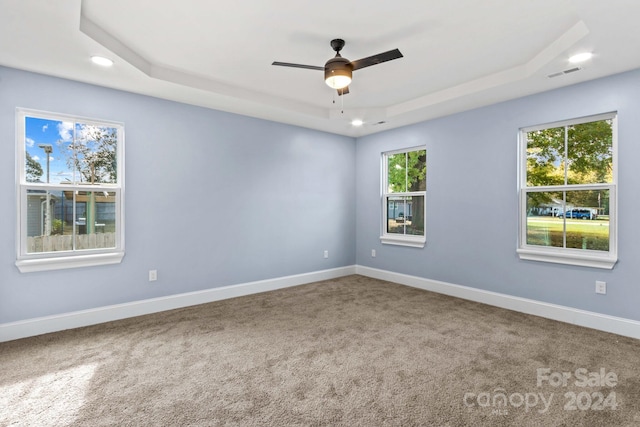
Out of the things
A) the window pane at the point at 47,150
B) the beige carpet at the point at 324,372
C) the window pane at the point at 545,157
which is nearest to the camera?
the beige carpet at the point at 324,372

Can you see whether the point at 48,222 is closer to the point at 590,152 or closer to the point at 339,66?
the point at 339,66

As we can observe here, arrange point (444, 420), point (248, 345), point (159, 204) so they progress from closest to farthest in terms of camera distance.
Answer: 1. point (444, 420)
2. point (248, 345)
3. point (159, 204)

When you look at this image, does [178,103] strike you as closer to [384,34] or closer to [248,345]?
[384,34]

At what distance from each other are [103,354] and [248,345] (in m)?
1.20

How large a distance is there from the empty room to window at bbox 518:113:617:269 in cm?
2

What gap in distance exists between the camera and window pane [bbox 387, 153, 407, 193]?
5371 millimetres

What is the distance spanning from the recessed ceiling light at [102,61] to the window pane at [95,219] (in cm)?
135

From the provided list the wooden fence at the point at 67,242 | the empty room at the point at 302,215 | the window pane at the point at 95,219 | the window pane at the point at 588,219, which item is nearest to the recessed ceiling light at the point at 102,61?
the empty room at the point at 302,215

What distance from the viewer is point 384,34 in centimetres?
274

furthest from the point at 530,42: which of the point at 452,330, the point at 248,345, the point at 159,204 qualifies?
the point at 159,204

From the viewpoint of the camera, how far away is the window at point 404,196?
16.7ft

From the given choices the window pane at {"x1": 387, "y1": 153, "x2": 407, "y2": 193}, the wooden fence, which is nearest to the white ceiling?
the window pane at {"x1": 387, "y1": 153, "x2": 407, "y2": 193}

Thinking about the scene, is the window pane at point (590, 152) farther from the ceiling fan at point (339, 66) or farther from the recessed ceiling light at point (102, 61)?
the recessed ceiling light at point (102, 61)

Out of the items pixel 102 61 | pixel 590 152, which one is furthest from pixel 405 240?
pixel 102 61
